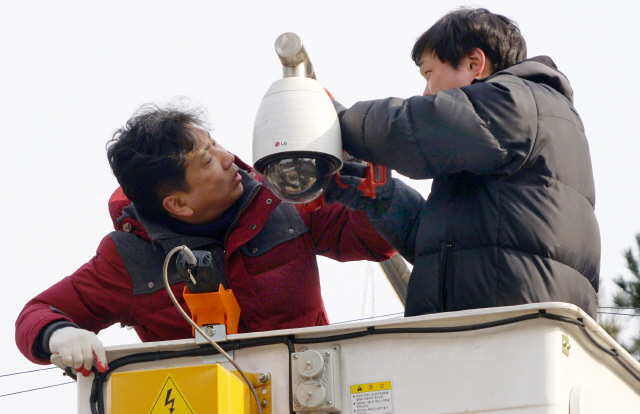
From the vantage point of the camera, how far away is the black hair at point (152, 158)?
3.50 metres

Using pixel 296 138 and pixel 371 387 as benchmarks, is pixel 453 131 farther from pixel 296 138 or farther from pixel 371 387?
pixel 371 387

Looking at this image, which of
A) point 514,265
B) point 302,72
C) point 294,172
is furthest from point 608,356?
point 302,72

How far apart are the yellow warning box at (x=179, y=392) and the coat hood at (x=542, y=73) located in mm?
1216

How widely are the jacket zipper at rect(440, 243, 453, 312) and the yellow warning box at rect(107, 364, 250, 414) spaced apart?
0.63 metres

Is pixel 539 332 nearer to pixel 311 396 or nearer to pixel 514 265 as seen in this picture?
pixel 514 265

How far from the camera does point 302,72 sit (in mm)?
2691

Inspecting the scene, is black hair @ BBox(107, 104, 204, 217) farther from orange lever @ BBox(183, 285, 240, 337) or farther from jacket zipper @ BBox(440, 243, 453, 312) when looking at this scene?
jacket zipper @ BBox(440, 243, 453, 312)

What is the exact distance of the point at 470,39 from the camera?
2.95m

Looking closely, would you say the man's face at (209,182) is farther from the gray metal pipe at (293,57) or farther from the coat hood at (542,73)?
the coat hood at (542,73)

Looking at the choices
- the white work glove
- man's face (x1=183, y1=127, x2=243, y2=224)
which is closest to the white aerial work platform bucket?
the white work glove

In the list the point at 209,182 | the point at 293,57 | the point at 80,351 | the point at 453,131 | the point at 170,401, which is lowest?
the point at 170,401

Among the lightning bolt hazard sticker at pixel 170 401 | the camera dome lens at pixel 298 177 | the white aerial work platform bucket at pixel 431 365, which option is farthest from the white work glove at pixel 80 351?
the camera dome lens at pixel 298 177

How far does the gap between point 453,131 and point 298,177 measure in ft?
1.55

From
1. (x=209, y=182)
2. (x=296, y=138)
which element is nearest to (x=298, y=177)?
(x=296, y=138)
